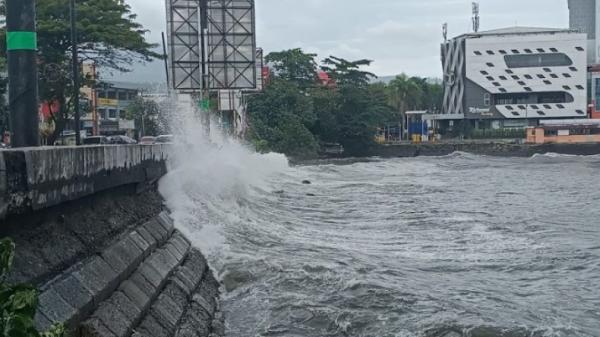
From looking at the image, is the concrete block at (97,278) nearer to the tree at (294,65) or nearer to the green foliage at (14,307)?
the green foliage at (14,307)

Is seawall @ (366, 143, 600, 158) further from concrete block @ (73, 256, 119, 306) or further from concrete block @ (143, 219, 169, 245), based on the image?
concrete block @ (73, 256, 119, 306)

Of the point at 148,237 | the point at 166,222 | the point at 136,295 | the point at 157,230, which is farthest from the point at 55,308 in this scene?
the point at 166,222

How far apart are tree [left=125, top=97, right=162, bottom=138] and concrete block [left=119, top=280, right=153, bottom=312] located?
43589 millimetres

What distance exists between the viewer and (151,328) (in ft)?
21.1

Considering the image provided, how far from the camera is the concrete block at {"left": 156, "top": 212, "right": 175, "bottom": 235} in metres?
11.2

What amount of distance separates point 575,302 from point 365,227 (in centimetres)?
782

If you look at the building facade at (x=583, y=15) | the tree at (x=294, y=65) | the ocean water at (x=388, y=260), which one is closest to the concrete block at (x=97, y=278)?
the ocean water at (x=388, y=260)

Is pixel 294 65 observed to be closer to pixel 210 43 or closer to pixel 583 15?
pixel 210 43

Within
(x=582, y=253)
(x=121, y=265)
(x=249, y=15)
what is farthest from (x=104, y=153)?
(x=249, y=15)

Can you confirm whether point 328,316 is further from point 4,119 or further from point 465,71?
point 465,71

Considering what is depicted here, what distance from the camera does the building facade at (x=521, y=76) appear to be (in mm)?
81750

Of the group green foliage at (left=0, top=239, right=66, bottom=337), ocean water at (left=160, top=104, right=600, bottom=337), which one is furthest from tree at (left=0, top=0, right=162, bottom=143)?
green foliage at (left=0, top=239, right=66, bottom=337)

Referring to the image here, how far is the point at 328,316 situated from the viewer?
26.7 feet

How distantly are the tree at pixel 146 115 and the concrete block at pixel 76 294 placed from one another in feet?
147
